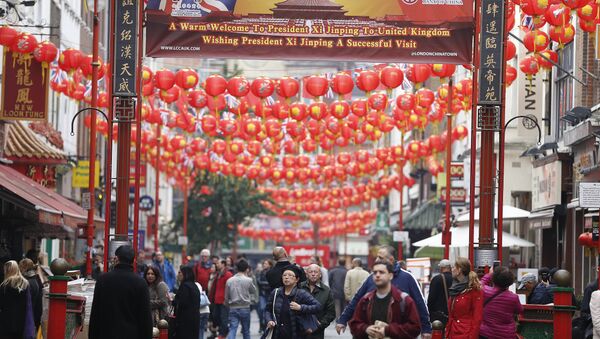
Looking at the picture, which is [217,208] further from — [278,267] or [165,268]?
[278,267]

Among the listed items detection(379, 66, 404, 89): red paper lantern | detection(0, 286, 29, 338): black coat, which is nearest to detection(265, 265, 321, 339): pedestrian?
detection(0, 286, 29, 338): black coat

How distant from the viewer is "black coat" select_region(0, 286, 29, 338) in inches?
735

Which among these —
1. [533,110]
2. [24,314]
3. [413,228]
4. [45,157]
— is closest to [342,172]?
[413,228]

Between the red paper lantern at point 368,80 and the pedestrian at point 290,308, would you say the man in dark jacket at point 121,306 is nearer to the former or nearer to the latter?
the pedestrian at point 290,308

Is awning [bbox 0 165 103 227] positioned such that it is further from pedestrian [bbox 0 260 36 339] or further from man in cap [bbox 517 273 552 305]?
man in cap [bbox 517 273 552 305]

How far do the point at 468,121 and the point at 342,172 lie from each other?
5.16m

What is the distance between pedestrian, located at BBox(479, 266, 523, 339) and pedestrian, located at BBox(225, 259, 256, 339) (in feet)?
29.2

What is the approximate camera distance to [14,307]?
738 inches

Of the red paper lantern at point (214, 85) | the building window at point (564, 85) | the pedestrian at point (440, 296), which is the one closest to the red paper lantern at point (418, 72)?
the red paper lantern at point (214, 85)

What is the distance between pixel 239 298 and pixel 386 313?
39.9ft

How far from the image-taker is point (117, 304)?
49.9ft

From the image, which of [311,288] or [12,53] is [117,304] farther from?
[12,53]

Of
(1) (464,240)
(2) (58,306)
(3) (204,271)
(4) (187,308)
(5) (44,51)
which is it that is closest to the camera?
(2) (58,306)

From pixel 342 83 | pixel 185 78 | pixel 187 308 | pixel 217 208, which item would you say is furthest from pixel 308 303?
pixel 217 208
